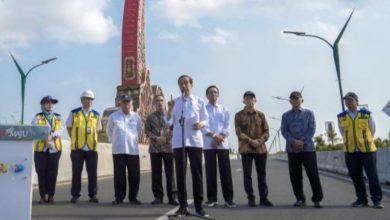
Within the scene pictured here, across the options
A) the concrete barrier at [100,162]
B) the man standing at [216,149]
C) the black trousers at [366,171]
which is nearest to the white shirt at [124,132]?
the man standing at [216,149]

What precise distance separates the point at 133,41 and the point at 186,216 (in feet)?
148

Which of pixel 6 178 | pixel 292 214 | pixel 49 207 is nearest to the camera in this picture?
pixel 6 178

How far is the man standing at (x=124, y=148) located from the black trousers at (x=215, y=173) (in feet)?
3.87

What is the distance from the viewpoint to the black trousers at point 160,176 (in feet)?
24.9

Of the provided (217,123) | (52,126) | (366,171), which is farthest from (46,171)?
(366,171)

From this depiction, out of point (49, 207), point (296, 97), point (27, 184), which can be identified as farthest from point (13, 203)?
point (296, 97)

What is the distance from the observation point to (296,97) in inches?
299

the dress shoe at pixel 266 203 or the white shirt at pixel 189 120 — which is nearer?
the white shirt at pixel 189 120

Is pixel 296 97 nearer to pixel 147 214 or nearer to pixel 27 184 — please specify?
pixel 147 214

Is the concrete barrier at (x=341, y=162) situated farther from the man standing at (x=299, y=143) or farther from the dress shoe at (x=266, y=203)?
the dress shoe at (x=266, y=203)

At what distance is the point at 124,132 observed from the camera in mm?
7895

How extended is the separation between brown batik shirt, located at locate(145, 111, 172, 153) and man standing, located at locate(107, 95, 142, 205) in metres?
0.31

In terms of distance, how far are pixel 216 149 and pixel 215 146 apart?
0.08 metres

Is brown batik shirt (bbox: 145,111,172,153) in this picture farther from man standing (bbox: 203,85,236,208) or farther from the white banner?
the white banner
